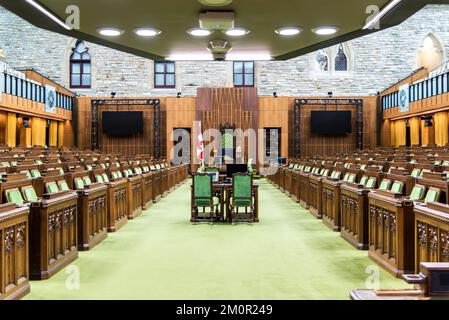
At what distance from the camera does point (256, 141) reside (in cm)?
2017

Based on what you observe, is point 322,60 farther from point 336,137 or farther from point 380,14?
point 380,14

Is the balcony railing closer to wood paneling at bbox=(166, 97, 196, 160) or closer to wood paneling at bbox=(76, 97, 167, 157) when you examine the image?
wood paneling at bbox=(76, 97, 167, 157)

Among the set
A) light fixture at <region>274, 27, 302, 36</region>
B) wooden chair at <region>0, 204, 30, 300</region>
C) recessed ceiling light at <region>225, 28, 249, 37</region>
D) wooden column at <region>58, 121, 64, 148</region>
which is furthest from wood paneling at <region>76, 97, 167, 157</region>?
wooden chair at <region>0, 204, 30, 300</region>

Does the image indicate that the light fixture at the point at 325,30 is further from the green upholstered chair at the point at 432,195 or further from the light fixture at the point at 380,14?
the green upholstered chair at the point at 432,195

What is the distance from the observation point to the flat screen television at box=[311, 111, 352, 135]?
20.6 metres

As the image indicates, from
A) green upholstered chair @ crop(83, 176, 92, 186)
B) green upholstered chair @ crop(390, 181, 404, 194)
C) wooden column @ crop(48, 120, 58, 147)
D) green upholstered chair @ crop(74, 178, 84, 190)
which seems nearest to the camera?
green upholstered chair @ crop(390, 181, 404, 194)

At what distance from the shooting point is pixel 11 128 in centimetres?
1662

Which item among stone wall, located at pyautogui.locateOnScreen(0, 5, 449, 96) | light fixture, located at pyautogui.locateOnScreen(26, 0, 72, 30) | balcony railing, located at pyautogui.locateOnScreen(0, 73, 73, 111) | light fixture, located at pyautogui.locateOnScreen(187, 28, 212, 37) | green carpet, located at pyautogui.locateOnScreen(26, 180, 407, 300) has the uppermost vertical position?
stone wall, located at pyautogui.locateOnScreen(0, 5, 449, 96)

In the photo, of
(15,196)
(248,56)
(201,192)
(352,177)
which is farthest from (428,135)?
(15,196)

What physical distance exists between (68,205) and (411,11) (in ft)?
15.6

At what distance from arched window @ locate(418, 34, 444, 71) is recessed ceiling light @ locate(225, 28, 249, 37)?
18.1 m

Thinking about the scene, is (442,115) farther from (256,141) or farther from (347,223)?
(347,223)
